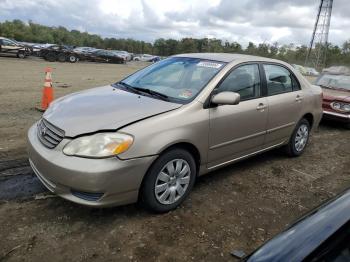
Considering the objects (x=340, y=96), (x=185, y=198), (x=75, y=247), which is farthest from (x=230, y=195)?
(x=340, y=96)

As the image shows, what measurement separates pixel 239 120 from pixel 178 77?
0.91 meters

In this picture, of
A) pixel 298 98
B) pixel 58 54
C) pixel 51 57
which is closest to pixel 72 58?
pixel 58 54

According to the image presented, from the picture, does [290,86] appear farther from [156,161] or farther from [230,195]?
[156,161]

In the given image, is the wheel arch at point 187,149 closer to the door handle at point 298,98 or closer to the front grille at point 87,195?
the front grille at point 87,195

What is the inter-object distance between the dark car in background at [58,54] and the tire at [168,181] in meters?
28.8

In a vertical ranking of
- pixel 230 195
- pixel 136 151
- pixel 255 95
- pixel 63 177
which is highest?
pixel 255 95

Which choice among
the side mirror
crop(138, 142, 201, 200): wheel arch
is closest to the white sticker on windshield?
the side mirror

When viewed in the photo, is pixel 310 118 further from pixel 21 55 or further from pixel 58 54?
pixel 21 55

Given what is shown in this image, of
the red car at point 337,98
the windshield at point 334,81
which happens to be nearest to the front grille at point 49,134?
the red car at point 337,98

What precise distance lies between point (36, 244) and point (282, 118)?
3.64m

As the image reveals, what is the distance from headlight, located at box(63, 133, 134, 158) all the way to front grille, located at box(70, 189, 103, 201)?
1.14ft

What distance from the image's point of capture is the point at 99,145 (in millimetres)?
3150

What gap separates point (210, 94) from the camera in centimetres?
395

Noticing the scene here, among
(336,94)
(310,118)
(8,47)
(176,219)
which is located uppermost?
(8,47)
